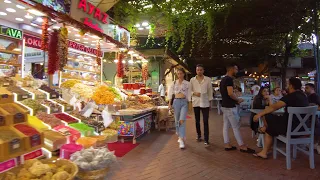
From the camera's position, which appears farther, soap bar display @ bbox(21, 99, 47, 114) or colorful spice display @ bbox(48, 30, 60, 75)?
colorful spice display @ bbox(48, 30, 60, 75)

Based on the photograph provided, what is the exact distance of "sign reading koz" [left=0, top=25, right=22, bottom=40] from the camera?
19.9 feet

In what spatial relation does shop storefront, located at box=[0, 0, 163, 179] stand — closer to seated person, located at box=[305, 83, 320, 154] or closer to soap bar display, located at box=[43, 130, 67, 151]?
soap bar display, located at box=[43, 130, 67, 151]

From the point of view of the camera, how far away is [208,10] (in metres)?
6.17

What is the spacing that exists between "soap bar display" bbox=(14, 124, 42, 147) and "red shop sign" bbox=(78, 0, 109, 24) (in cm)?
429

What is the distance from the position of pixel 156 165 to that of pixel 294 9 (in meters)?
5.62

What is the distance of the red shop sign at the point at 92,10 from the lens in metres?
5.86

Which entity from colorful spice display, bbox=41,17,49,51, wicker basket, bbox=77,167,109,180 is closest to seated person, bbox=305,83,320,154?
wicker basket, bbox=77,167,109,180

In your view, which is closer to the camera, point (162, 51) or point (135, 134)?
point (135, 134)

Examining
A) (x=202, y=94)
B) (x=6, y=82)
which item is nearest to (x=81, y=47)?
(x=6, y=82)

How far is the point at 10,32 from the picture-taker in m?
6.23

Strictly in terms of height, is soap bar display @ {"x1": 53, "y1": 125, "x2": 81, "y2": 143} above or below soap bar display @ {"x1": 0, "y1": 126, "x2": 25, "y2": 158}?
below

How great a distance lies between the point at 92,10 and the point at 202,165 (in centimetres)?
521

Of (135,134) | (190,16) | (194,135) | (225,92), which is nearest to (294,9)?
(190,16)

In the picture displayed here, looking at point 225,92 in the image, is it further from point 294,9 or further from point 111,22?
point 111,22
